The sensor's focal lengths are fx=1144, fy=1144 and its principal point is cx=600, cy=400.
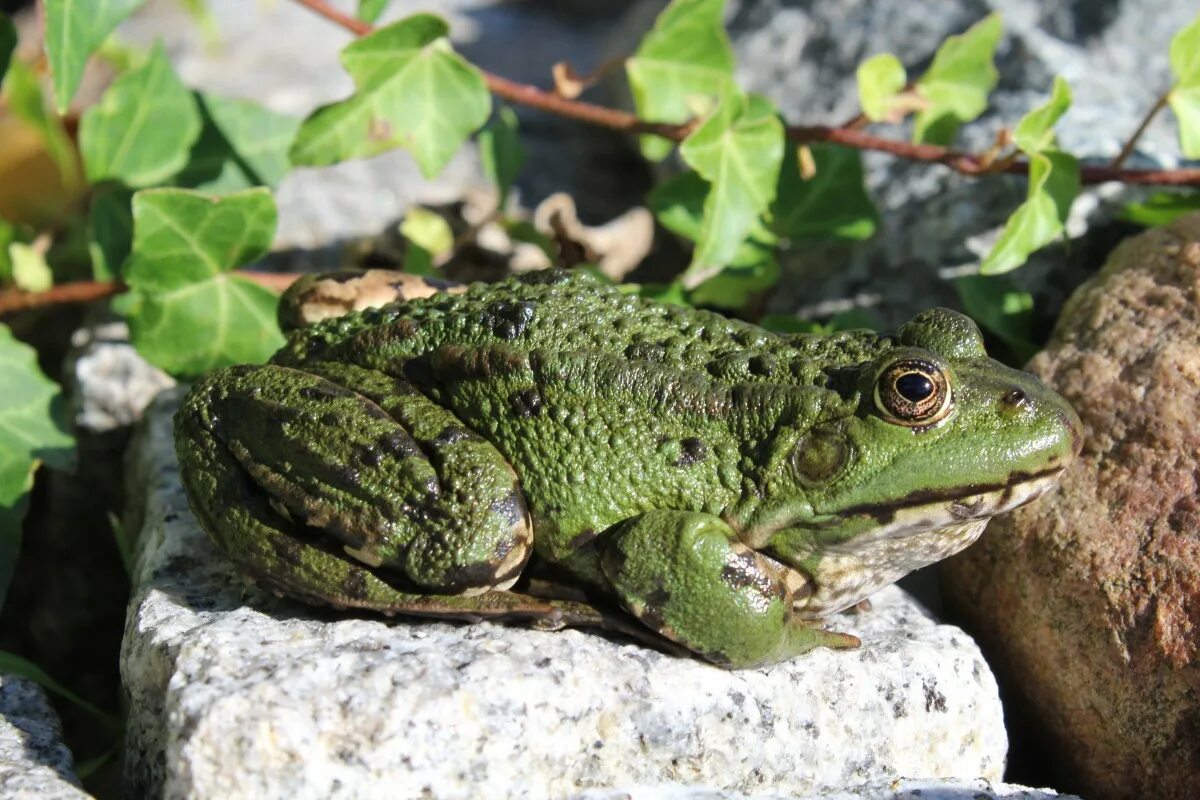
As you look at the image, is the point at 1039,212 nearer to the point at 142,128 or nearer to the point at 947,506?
the point at 947,506

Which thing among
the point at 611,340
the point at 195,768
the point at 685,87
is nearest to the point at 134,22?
the point at 685,87

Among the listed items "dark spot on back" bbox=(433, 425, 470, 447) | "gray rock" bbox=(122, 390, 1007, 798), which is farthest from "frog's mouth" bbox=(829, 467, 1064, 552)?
"dark spot on back" bbox=(433, 425, 470, 447)

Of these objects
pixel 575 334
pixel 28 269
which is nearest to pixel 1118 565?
pixel 575 334

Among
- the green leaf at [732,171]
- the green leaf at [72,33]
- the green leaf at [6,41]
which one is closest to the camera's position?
the green leaf at [72,33]

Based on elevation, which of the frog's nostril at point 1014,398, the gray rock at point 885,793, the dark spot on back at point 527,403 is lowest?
the gray rock at point 885,793

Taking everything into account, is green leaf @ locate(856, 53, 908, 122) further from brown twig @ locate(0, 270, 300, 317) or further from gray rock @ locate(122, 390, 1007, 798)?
brown twig @ locate(0, 270, 300, 317)

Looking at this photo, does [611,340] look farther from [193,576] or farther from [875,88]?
[875,88]

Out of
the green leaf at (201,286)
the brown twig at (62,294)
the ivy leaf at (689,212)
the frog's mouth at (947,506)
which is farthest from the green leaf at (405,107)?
the frog's mouth at (947,506)

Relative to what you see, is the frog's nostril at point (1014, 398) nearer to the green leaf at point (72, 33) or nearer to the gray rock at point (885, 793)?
the gray rock at point (885, 793)
